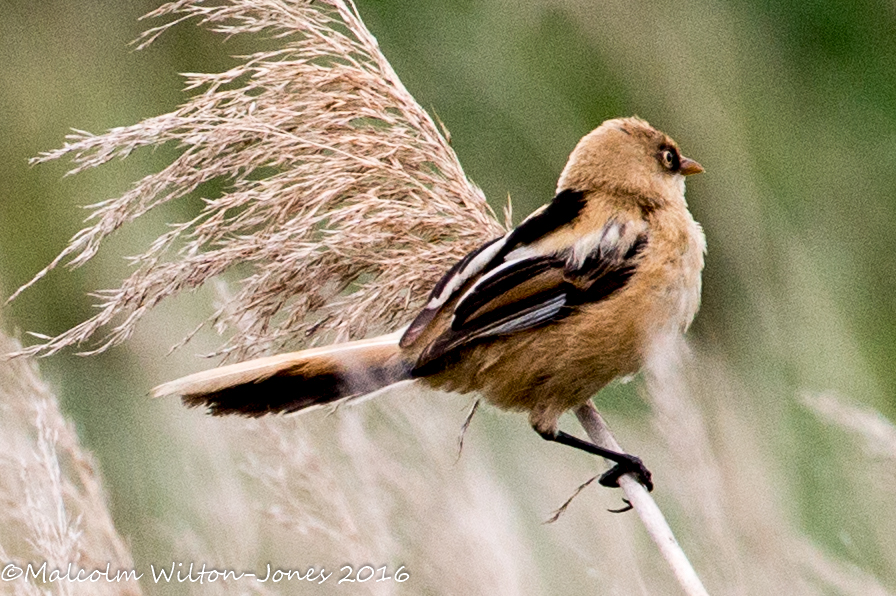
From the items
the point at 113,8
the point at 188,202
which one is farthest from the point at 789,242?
the point at 113,8

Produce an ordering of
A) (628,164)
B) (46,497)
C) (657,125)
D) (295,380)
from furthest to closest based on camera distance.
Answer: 1. (657,125)
2. (628,164)
3. (295,380)
4. (46,497)

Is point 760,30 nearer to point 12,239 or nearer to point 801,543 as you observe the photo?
point 801,543

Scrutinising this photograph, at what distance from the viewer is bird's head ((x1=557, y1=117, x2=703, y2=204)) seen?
3.03m

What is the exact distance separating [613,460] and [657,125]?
2483mm

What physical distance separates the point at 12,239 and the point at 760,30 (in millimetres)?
3245

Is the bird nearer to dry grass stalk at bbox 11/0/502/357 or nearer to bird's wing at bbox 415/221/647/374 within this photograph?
bird's wing at bbox 415/221/647/374

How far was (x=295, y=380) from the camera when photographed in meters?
2.66

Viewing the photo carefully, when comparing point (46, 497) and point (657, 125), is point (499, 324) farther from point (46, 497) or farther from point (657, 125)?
point (657, 125)

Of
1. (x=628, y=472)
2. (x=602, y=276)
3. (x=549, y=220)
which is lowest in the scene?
(x=628, y=472)

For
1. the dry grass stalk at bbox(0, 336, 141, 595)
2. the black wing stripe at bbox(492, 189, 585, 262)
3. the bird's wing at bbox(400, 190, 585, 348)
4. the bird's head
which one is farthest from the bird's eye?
the dry grass stalk at bbox(0, 336, 141, 595)

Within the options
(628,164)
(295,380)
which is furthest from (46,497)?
(628,164)

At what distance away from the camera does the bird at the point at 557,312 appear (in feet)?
9.10

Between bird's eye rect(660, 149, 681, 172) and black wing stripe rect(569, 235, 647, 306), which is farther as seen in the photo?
bird's eye rect(660, 149, 681, 172)

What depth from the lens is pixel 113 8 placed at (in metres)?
5.46
